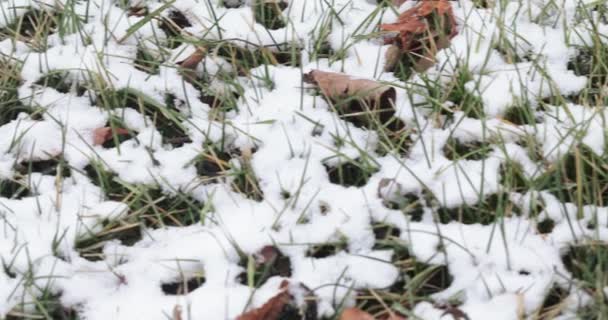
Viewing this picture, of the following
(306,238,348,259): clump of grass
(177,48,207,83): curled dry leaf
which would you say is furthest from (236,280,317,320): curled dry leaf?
(177,48,207,83): curled dry leaf

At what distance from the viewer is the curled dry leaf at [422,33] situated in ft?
6.64

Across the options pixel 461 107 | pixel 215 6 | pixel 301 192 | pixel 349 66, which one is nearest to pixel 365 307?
pixel 301 192

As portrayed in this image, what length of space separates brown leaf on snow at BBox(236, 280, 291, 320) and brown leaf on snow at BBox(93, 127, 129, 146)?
62 centimetres

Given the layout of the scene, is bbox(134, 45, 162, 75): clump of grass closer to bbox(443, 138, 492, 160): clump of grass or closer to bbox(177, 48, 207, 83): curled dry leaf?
bbox(177, 48, 207, 83): curled dry leaf

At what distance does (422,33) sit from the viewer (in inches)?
81.4

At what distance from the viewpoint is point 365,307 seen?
4.99 ft

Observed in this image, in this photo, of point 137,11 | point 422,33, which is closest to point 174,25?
point 137,11

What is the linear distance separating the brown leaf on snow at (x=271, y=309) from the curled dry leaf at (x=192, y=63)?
2.36 feet

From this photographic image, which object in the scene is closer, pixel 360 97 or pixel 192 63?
pixel 360 97

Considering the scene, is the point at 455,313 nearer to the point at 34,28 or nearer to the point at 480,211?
the point at 480,211

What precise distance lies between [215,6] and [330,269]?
3.16 feet

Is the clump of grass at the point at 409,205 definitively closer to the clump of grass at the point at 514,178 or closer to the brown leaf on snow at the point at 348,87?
the clump of grass at the point at 514,178

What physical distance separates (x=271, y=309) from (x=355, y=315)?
0.16m

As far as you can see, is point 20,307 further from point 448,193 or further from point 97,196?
point 448,193
